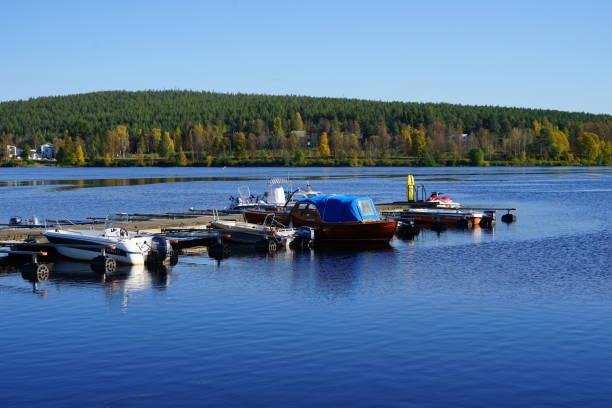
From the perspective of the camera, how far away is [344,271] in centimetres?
3975

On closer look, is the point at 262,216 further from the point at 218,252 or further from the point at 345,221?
the point at 218,252

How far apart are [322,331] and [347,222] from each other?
23.9 metres

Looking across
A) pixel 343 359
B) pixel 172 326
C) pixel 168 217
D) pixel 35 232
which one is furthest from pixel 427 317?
pixel 168 217

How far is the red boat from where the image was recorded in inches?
1973

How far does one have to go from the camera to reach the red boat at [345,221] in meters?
50.1

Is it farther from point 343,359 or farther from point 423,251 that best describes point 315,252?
point 343,359

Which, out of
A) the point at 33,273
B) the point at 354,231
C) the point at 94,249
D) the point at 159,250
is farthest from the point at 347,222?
the point at 33,273

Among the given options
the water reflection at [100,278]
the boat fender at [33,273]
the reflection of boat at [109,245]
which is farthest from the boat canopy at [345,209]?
the boat fender at [33,273]

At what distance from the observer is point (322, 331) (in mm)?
26562

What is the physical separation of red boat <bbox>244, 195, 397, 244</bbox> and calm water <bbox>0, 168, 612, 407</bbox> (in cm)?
327

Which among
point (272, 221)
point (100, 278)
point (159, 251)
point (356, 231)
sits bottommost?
point (100, 278)

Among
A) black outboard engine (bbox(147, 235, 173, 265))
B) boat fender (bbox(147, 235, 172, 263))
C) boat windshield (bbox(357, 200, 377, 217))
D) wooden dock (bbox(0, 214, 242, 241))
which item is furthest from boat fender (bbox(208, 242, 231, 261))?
boat windshield (bbox(357, 200, 377, 217))

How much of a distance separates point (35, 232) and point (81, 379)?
93.4 feet

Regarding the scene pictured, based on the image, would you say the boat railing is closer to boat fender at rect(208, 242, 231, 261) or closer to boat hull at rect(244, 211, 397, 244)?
boat hull at rect(244, 211, 397, 244)
